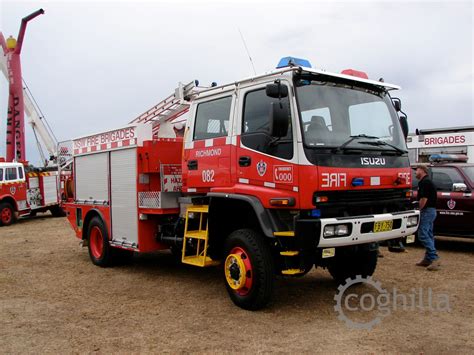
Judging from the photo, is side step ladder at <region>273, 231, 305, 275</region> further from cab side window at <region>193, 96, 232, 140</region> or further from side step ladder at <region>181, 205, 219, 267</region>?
cab side window at <region>193, 96, 232, 140</region>

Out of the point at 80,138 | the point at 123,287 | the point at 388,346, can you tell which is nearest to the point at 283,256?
the point at 388,346

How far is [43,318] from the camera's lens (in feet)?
18.1

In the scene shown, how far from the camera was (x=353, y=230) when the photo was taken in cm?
494

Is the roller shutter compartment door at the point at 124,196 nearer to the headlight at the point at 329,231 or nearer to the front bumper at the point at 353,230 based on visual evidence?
the front bumper at the point at 353,230

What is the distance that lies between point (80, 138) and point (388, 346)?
23.2ft

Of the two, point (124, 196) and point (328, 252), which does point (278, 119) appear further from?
point (124, 196)

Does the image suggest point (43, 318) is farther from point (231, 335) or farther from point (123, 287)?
point (231, 335)

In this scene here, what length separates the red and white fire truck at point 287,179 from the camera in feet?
16.2

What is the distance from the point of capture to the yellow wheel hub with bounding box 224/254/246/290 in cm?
540

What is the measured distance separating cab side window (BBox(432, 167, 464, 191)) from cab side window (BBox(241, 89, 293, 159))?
18.3 ft

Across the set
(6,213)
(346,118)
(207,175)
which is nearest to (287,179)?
(346,118)

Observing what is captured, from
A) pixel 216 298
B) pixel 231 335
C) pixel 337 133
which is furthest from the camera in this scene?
pixel 216 298

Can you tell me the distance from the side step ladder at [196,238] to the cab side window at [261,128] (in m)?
1.21

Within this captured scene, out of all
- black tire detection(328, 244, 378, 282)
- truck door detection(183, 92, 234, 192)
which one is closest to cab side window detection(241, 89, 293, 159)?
truck door detection(183, 92, 234, 192)
